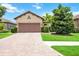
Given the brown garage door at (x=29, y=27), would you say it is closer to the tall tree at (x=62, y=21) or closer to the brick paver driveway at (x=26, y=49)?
the tall tree at (x=62, y=21)

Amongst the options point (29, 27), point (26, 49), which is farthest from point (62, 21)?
point (26, 49)

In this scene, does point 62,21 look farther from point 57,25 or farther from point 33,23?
point 33,23

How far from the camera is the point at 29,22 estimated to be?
37719mm

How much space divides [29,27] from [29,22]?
132 cm

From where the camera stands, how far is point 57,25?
28.6 m

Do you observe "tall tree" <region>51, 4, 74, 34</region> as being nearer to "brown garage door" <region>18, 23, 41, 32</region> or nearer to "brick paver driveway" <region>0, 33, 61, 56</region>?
"brown garage door" <region>18, 23, 41, 32</region>

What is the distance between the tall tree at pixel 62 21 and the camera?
2811 cm

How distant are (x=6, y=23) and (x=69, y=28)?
21825mm

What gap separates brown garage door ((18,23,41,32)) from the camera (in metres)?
36.3

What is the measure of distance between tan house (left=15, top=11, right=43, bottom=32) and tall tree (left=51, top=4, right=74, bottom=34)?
8143 mm

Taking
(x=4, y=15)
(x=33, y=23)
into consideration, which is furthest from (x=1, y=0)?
(x=4, y=15)

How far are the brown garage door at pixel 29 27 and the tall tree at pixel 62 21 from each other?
25.9 feet

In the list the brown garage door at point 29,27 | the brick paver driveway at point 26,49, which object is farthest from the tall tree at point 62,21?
the brick paver driveway at point 26,49

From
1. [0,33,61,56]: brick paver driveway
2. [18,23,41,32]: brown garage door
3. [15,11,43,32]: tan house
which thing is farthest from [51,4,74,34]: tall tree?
[0,33,61,56]: brick paver driveway
